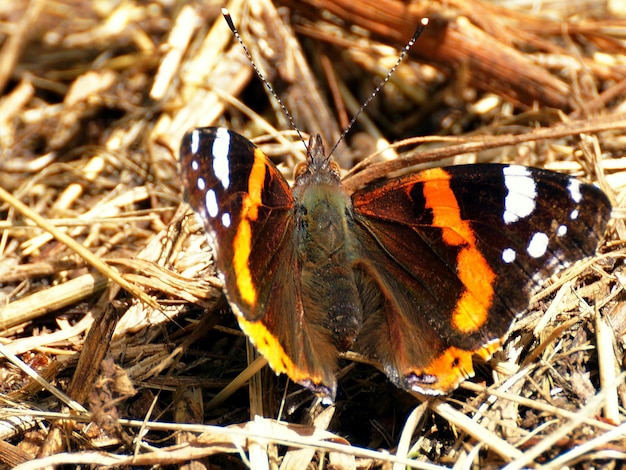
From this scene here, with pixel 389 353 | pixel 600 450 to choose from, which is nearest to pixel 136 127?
pixel 389 353

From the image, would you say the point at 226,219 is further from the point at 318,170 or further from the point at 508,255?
the point at 508,255

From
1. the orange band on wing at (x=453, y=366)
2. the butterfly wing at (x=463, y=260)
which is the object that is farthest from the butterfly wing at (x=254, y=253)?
the orange band on wing at (x=453, y=366)

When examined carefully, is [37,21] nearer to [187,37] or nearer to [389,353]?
[187,37]

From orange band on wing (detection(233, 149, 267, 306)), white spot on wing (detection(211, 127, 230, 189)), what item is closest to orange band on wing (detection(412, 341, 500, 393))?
orange band on wing (detection(233, 149, 267, 306))

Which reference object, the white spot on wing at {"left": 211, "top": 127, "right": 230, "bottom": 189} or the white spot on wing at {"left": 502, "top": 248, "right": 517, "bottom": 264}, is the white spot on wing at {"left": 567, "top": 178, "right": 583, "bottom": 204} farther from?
the white spot on wing at {"left": 211, "top": 127, "right": 230, "bottom": 189}

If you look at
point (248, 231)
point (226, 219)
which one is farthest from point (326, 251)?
point (226, 219)
